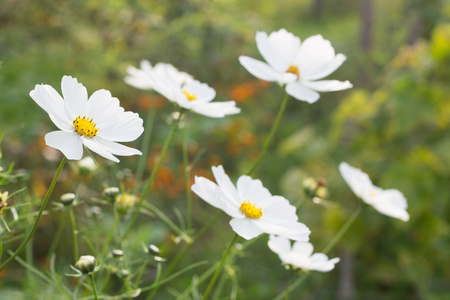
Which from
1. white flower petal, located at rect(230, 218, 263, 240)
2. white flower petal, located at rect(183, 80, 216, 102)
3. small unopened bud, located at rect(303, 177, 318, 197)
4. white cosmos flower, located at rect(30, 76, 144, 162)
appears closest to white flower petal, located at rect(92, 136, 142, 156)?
white cosmos flower, located at rect(30, 76, 144, 162)

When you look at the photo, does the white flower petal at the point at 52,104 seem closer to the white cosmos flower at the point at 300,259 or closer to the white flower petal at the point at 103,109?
the white flower petal at the point at 103,109

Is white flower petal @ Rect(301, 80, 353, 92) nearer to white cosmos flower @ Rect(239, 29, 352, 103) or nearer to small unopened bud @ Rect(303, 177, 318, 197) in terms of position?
white cosmos flower @ Rect(239, 29, 352, 103)

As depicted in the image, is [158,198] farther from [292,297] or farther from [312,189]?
[312,189]

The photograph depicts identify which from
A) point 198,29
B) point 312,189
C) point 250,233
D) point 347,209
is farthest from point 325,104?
point 250,233

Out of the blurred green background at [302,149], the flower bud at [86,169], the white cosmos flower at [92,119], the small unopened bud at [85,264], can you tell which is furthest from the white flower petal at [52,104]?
the blurred green background at [302,149]

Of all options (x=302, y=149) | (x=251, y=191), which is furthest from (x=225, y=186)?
(x=302, y=149)

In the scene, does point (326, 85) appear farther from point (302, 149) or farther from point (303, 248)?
point (302, 149)
